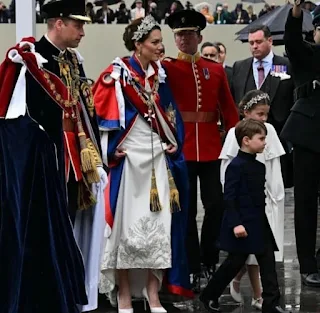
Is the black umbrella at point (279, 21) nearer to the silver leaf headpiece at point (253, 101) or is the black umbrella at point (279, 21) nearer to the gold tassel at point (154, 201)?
the silver leaf headpiece at point (253, 101)

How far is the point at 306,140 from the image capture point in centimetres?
776

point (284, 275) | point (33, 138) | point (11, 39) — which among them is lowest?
point (284, 275)

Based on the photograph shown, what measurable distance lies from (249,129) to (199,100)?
3.35ft

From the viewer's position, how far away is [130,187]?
276 inches

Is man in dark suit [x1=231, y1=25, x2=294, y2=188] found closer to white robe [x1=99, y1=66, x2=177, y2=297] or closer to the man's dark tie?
the man's dark tie

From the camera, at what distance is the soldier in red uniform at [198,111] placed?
762 cm

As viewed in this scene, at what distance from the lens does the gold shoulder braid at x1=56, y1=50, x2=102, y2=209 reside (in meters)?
5.97

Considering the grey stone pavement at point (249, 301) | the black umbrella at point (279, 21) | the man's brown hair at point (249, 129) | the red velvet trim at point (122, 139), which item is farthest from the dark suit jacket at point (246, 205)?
the black umbrella at point (279, 21)

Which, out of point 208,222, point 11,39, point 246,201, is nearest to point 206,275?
point 208,222

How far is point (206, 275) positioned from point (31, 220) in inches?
105

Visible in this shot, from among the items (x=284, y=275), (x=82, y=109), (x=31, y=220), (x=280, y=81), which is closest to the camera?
(x=31, y=220)

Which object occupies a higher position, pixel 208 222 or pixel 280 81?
pixel 280 81

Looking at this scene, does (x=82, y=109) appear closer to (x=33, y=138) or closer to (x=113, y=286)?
(x=33, y=138)

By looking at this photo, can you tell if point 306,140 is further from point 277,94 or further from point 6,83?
point 6,83
